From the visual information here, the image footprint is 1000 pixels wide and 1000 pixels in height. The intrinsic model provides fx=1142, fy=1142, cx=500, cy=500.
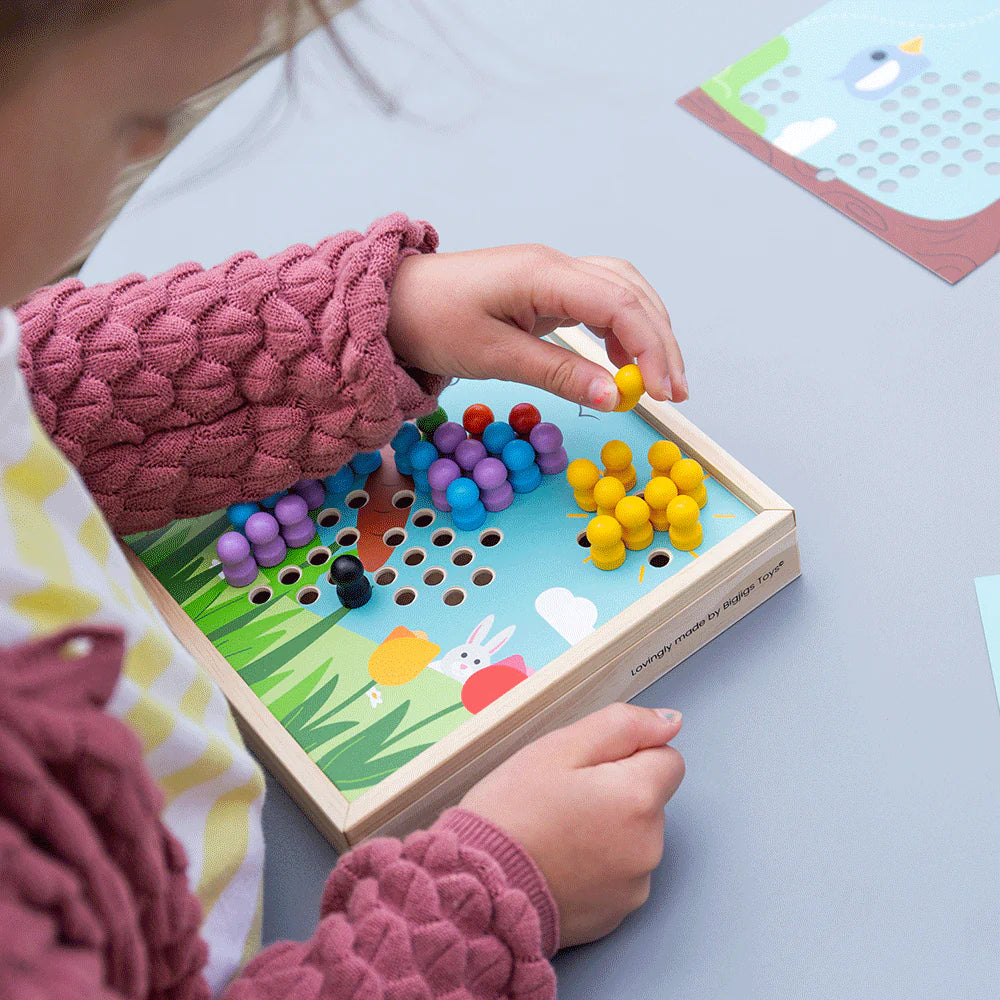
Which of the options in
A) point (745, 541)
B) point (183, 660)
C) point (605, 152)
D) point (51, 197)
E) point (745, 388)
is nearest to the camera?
point (51, 197)

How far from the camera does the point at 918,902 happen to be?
56 cm

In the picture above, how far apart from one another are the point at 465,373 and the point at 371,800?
0.92 ft

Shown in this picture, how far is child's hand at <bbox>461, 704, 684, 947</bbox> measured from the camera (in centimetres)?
56

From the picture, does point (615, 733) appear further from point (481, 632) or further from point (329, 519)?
point (329, 519)

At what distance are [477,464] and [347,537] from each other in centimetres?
10

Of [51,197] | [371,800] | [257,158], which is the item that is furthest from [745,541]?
[257,158]

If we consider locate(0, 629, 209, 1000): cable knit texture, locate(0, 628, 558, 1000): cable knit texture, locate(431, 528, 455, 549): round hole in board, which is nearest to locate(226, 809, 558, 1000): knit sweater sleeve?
locate(0, 628, 558, 1000): cable knit texture

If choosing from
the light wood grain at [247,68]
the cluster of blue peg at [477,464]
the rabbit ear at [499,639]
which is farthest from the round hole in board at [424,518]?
the light wood grain at [247,68]

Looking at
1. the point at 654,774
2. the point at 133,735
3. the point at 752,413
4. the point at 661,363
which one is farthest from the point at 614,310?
the point at 133,735

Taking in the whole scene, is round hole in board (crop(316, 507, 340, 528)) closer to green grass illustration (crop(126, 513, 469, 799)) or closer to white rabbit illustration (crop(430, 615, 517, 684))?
green grass illustration (crop(126, 513, 469, 799))

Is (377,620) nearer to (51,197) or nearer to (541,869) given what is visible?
Result: (541,869)

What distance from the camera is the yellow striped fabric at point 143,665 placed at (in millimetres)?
466

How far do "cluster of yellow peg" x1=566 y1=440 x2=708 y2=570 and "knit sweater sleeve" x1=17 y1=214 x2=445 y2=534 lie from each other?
119 millimetres

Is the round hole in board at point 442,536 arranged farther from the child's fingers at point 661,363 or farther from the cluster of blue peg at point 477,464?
the child's fingers at point 661,363
